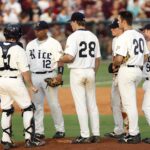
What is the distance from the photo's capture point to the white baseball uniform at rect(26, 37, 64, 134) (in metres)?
14.4

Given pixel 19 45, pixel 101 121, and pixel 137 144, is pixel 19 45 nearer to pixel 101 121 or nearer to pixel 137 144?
pixel 137 144

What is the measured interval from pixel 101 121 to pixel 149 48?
3.45 m

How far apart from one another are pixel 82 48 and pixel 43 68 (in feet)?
4.29

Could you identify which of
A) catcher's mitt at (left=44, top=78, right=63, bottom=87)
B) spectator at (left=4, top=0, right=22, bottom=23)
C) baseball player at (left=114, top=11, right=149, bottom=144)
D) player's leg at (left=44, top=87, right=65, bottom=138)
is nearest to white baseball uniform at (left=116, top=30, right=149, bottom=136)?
baseball player at (left=114, top=11, right=149, bottom=144)

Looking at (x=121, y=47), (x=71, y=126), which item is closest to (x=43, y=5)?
(x=71, y=126)

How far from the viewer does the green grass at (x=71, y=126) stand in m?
15.0

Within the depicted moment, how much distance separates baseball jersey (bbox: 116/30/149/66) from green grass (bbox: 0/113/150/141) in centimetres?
208

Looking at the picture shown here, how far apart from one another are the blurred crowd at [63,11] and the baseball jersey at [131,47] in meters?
14.2

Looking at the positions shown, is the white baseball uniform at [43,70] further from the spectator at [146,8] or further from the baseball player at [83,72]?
the spectator at [146,8]

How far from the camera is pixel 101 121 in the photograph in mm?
16906

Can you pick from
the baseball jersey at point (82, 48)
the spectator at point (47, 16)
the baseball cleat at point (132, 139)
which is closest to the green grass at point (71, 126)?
the baseball cleat at point (132, 139)

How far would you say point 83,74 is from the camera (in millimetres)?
13406

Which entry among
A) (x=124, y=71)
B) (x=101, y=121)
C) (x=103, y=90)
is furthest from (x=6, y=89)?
(x=103, y=90)

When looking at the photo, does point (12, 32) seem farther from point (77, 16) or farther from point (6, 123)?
point (6, 123)
